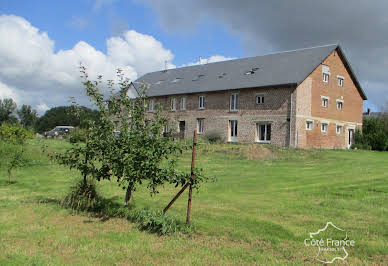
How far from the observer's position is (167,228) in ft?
20.3

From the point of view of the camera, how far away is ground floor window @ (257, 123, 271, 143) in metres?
29.9

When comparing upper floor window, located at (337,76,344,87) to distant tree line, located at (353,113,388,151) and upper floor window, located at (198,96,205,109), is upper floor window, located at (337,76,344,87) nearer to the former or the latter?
distant tree line, located at (353,113,388,151)

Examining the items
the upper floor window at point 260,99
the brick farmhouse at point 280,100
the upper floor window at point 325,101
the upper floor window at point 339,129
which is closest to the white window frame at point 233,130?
the brick farmhouse at point 280,100

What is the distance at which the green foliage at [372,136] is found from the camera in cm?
3300

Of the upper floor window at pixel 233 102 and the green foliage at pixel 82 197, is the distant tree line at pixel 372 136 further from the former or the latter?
the green foliage at pixel 82 197

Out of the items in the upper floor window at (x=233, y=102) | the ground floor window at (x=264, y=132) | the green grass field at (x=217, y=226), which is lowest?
the green grass field at (x=217, y=226)

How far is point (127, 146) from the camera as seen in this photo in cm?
670

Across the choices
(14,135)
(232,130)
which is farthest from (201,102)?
(14,135)

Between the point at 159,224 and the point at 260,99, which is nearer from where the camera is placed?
the point at 159,224

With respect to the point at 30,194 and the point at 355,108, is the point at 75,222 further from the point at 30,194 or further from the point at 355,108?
the point at 355,108

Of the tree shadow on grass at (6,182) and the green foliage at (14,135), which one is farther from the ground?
the green foliage at (14,135)

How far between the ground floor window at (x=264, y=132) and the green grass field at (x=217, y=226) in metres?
18.7

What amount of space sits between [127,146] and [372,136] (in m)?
32.9

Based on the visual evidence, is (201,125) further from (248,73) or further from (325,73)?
(325,73)
